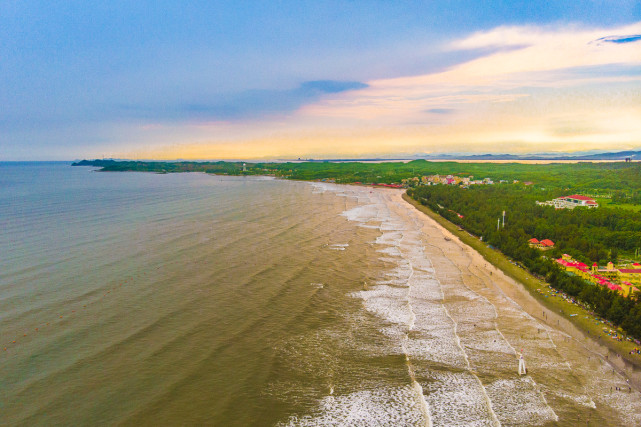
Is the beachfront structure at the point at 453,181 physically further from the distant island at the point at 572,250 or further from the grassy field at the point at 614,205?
the distant island at the point at 572,250

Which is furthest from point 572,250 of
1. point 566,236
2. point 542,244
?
point 566,236

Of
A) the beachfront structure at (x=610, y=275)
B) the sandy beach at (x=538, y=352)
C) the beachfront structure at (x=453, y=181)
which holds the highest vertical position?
the beachfront structure at (x=453, y=181)

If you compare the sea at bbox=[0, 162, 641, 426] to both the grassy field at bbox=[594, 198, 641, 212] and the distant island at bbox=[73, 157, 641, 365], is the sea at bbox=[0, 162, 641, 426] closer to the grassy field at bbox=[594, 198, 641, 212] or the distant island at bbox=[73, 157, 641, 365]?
the distant island at bbox=[73, 157, 641, 365]

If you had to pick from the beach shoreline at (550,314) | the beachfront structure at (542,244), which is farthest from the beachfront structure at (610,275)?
the beachfront structure at (542,244)

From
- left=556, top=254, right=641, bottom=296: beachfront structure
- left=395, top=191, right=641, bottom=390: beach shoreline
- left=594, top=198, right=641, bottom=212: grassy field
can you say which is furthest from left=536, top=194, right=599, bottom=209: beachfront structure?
left=556, top=254, right=641, bottom=296: beachfront structure

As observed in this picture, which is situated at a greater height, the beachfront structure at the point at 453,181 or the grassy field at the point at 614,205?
the beachfront structure at the point at 453,181

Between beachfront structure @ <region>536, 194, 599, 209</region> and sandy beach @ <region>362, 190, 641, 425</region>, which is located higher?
beachfront structure @ <region>536, 194, 599, 209</region>
